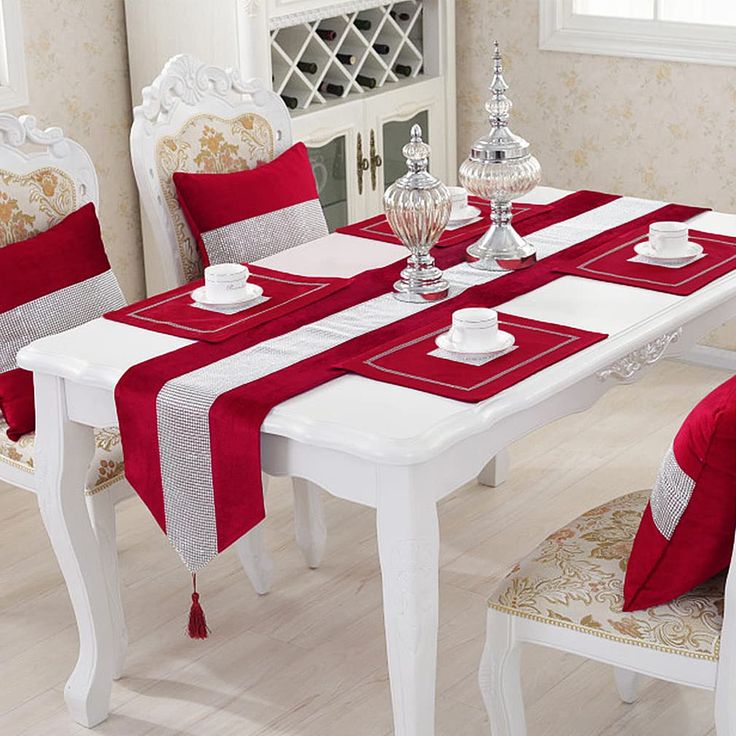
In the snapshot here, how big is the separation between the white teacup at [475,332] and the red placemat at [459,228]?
639mm

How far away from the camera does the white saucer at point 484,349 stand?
225cm

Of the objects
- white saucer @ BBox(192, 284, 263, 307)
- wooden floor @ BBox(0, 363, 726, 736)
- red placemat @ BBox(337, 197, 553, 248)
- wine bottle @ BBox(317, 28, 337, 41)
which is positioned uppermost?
wine bottle @ BBox(317, 28, 337, 41)

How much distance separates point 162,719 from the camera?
262cm

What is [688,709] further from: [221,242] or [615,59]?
[615,59]

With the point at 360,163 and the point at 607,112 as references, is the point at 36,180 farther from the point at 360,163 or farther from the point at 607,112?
the point at 607,112

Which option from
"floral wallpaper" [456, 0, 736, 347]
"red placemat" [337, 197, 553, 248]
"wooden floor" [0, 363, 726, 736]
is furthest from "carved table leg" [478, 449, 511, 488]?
"floral wallpaper" [456, 0, 736, 347]

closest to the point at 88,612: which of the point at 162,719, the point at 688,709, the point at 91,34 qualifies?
the point at 162,719

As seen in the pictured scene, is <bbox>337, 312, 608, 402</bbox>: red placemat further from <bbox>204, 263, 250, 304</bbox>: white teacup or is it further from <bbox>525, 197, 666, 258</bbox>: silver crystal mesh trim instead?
<bbox>525, 197, 666, 258</bbox>: silver crystal mesh trim

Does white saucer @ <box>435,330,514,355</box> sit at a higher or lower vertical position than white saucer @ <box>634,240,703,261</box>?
lower

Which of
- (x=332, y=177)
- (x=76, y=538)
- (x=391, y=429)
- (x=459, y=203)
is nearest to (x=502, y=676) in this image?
(x=391, y=429)

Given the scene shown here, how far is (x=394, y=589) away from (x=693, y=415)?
0.51 meters

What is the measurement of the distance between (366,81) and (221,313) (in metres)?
2.03

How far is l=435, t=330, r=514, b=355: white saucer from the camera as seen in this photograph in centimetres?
225

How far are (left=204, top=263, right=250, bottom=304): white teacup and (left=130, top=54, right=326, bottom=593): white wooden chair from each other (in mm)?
521
